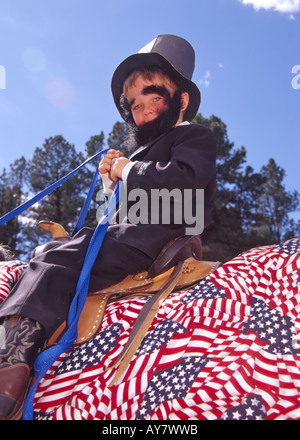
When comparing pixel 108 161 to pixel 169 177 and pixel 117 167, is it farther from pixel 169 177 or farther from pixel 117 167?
pixel 169 177

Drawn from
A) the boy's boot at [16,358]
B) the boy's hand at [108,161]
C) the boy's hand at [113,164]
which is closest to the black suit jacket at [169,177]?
the boy's hand at [113,164]

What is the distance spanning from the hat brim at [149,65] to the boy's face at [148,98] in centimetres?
Result: 11

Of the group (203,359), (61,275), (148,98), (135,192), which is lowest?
(203,359)

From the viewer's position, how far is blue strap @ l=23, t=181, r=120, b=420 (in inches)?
62.2

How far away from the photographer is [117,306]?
200 cm

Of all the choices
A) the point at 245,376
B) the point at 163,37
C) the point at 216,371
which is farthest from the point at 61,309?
the point at 163,37

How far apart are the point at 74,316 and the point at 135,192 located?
2.75ft

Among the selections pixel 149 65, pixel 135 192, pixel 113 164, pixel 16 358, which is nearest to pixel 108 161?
pixel 113 164

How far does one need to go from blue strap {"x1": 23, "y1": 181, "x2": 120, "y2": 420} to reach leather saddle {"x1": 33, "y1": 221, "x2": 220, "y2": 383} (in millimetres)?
106

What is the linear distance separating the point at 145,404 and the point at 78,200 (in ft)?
77.1

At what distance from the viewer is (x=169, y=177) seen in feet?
7.08

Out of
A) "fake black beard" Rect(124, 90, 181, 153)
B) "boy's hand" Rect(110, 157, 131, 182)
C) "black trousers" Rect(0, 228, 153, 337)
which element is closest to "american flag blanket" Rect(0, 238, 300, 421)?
"black trousers" Rect(0, 228, 153, 337)

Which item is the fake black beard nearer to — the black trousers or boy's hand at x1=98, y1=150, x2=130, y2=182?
boy's hand at x1=98, y1=150, x2=130, y2=182
